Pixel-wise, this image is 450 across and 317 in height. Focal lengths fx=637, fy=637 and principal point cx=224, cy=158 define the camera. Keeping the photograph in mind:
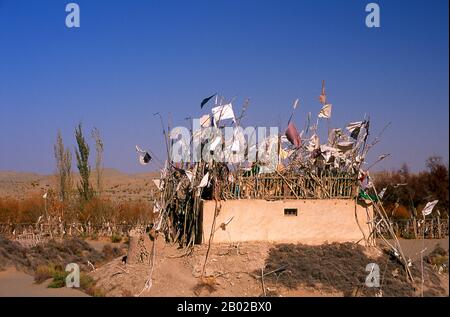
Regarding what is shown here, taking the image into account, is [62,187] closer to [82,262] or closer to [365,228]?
[82,262]

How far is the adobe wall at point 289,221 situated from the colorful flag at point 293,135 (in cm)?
152

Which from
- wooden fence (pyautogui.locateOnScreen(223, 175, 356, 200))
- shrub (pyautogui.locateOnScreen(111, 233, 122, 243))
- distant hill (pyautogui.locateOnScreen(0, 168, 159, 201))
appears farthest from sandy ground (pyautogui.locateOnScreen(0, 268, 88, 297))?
distant hill (pyautogui.locateOnScreen(0, 168, 159, 201))

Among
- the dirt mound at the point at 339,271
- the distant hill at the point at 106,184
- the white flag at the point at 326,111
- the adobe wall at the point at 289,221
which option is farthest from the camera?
the distant hill at the point at 106,184

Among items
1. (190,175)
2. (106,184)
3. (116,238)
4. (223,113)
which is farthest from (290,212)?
(106,184)

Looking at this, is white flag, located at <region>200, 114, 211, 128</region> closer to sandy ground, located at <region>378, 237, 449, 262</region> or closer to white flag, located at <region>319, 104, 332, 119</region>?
white flag, located at <region>319, 104, 332, 119</region>

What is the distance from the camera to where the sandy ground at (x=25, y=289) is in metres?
12.7

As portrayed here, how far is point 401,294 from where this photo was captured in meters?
13.1

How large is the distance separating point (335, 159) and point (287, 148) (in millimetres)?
1194

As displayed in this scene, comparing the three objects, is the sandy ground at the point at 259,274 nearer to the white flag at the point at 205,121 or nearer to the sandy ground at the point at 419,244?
the white flag at the point at 205,121

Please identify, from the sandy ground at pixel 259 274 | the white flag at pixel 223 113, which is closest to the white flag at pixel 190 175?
the white flag at pixel 223 113

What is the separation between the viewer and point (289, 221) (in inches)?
579

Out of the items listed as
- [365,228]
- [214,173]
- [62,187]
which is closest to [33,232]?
[62,187]

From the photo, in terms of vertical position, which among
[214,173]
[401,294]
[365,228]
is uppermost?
[214,173]

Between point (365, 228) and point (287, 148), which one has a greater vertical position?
point (287, 148)
